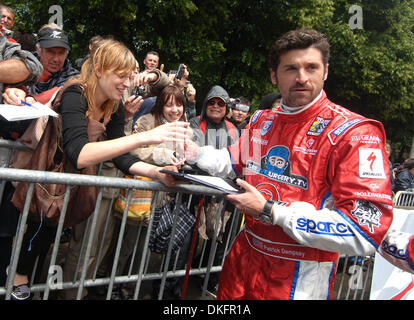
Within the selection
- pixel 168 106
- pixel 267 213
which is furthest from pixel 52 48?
pixel 267 213

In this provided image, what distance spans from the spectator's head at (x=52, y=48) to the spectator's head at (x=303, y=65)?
8.54ft

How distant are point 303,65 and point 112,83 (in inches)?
48.8

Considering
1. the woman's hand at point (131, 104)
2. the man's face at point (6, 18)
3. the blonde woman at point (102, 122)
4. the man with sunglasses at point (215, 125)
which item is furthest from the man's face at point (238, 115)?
the man's face at point (6, 18)

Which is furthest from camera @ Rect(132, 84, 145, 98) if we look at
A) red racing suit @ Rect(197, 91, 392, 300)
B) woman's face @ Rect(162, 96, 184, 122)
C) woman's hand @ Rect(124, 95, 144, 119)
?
red racing suit @ Rect(197, 91, 392, 300)

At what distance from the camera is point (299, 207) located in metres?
1.74

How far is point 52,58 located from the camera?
3680mm

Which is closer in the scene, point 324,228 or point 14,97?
point 324,228

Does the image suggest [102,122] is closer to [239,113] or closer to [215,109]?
[215,109]

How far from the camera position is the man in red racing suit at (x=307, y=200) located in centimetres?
164

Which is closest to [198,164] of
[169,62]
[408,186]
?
[408,186]

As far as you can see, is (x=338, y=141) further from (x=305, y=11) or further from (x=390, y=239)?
(x=305, y=11)

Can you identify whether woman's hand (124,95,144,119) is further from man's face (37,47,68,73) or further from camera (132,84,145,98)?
man's face (37,47,68,73)

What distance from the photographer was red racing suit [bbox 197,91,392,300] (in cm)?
164

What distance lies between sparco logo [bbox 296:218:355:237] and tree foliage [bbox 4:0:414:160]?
27.5 feet
